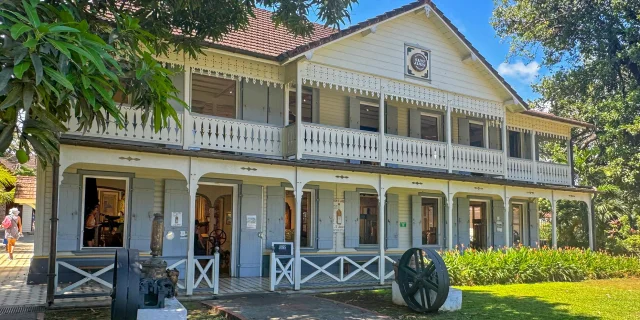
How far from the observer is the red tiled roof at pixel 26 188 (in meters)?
26.9

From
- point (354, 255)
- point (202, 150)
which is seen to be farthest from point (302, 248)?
point (202, 150)

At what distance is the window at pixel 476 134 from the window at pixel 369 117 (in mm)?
4276

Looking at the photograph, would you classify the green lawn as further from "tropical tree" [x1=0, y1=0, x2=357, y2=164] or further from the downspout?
"tropical tree" [x1=0, y1=0, x2=357, y2=164]

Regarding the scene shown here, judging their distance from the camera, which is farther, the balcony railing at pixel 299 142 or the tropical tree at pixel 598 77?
the tropical tree at pixel 598 77

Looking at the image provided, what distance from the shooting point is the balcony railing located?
37.1 ft

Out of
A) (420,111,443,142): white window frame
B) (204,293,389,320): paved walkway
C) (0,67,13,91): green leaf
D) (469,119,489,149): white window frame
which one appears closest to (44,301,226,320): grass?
(204,293,389,320): paved walkway

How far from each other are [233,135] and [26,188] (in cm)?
2082

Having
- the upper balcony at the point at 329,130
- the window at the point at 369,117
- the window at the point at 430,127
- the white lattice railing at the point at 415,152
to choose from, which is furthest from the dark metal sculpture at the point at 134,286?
the window at the point at 430,127

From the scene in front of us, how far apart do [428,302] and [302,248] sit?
566 centimetres

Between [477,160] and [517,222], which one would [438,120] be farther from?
[517,222]

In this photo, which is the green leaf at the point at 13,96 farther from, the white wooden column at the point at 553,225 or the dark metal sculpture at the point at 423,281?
the white wooden column at the point at 553,225

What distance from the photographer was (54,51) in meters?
4.26

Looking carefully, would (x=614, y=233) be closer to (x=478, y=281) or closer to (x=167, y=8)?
(x=478, y=281)

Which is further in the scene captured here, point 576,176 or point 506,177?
point 576,176
